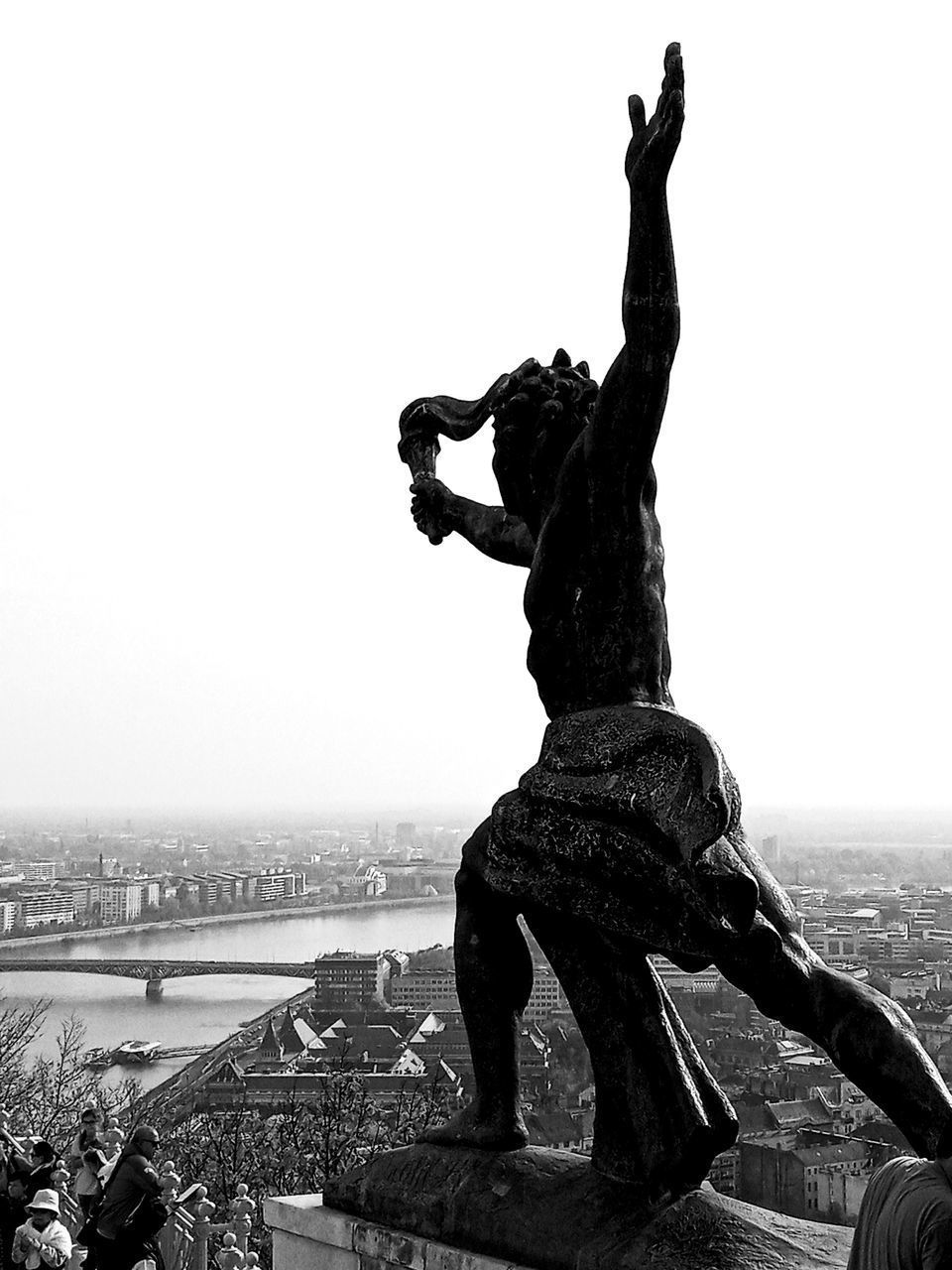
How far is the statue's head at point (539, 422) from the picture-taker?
4.41 metres

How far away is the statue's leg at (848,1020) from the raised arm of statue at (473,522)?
1461 millimetres

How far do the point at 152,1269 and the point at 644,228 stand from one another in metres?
4.85

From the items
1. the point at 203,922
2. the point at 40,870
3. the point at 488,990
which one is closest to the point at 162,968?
the point at 203,922

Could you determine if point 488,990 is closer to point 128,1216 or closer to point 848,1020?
point 848,1020

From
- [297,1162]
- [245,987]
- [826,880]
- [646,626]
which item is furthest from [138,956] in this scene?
[646,626]

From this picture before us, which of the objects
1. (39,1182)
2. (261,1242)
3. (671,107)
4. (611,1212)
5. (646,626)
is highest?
(671,107)

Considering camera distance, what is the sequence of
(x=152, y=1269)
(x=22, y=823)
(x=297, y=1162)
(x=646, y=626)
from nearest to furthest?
(x=646, y=626) < (x=152, y=1269) < (x=297, y=1162) < (x=22, y=823)

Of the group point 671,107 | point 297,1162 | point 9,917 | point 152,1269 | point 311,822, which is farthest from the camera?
point 311,822

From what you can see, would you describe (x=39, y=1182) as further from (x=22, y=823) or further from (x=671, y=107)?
(x=22, y=823)

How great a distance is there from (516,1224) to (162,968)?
1724 centimetres

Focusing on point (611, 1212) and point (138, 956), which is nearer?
point (611, 1212)

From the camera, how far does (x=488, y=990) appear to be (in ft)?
14.2

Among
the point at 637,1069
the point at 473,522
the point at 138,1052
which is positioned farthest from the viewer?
the point at 138,1052

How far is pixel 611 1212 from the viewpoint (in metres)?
3.72
